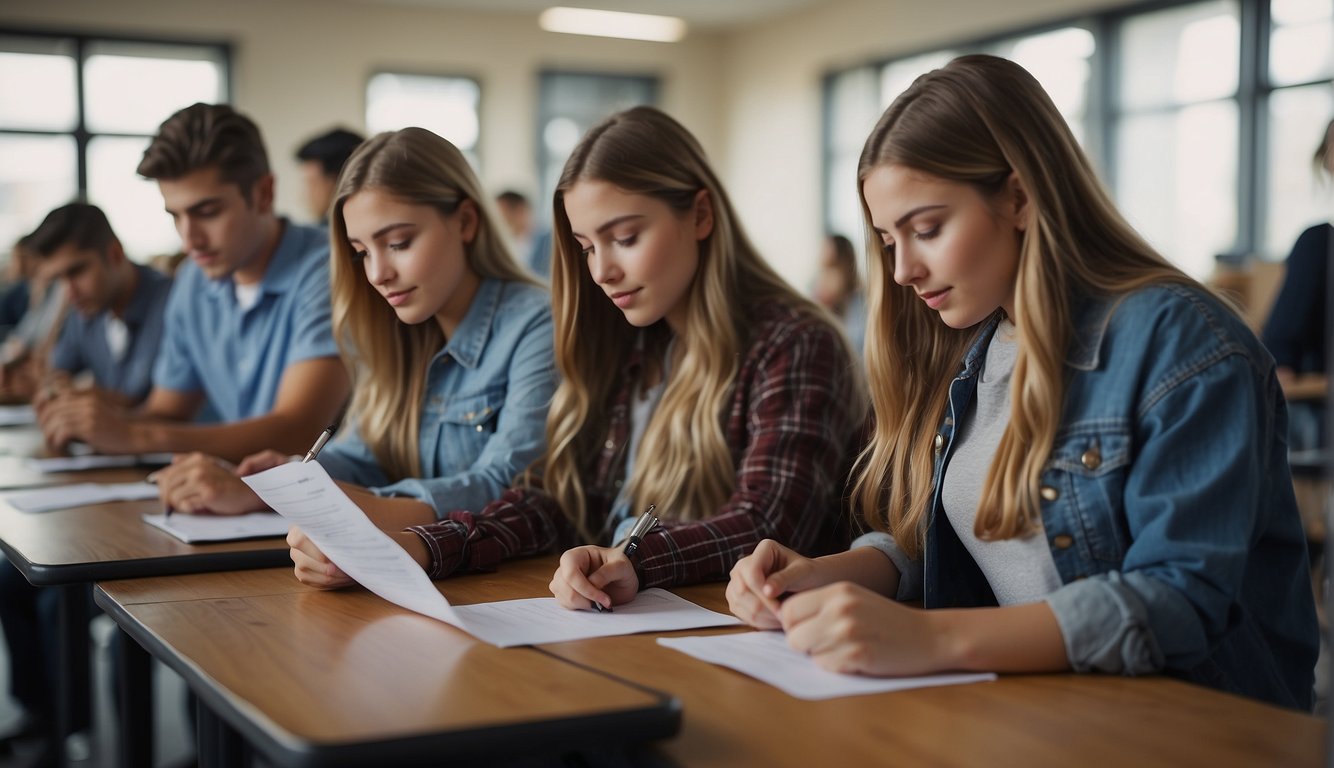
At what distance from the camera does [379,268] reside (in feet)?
6.25

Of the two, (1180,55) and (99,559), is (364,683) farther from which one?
(1180,55)

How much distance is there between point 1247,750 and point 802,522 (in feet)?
2.46

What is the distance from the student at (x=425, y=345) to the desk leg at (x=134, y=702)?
0.21 meters

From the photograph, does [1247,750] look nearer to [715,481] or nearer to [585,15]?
[715,481]

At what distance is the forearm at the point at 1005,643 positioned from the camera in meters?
1.06

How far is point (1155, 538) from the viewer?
109 centimetres

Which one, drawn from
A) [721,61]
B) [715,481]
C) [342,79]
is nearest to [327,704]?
[715,481]

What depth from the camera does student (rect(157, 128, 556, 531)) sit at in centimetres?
186

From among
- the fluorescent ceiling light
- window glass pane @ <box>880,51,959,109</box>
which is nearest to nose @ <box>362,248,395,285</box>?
window glass pane @ <box>880,51,959,109</box>

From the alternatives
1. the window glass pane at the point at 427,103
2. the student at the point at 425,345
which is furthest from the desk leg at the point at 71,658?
the window glass pane at the point at 427,103

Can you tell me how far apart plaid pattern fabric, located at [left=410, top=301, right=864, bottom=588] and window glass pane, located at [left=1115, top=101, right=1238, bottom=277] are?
5.31 metres

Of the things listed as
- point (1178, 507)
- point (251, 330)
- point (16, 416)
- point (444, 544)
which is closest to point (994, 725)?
point (1178, 507)

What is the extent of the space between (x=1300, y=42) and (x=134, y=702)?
607 centimetres

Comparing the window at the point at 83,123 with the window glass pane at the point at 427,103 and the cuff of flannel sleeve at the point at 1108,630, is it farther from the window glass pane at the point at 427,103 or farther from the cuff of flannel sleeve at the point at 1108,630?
the cuff of flannel sleeve at the point at 1108,630
